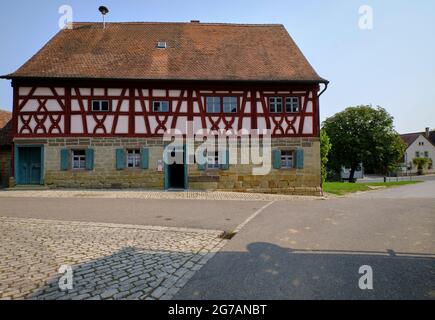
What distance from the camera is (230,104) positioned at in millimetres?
14461

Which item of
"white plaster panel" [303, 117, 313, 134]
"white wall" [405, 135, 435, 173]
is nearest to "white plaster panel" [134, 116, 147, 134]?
"white plaster panel" [303, 117, 313, 134]

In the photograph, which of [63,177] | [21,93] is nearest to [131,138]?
[63,177]

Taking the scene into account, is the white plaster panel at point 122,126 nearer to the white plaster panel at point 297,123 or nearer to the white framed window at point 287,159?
the white framed window at point 287,159

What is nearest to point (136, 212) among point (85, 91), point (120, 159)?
point (120, 159)

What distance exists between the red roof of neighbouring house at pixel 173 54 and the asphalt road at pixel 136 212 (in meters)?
7.29

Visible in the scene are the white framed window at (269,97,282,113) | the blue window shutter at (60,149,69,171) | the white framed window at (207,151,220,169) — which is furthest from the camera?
the white framed window at (269,97,282,113)

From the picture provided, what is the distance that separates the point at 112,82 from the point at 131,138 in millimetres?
3272

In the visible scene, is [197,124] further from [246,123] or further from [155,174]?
[155,174]

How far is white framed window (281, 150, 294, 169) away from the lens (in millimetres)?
14539

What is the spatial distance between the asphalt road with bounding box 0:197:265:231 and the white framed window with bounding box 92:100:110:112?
5635mm

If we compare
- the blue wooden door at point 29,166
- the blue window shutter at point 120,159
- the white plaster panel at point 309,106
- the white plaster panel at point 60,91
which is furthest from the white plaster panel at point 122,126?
the white plaster panel at point 309,106

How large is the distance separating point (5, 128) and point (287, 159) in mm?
18444

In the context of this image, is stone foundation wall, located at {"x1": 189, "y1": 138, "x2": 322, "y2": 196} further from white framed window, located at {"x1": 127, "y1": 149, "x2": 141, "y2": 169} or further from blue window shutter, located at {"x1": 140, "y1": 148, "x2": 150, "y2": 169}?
white framed window, located at {"x1": 127, "y1": 149, "x2": 141, "y2": 169}

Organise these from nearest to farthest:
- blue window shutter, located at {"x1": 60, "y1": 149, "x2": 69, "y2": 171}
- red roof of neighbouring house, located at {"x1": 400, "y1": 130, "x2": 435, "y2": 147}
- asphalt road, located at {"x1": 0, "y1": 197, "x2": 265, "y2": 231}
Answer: asphalt road, located at {"x1": 0, "y1": 197, "x2": 265, "y2": 231} → blue window shutter, located at {"x1": 60, "y1": 149, "x2": 69, "y2": 171} → red roof of neighbouring house, located at {"x1": 400, "y1": 130, "x2": 435, "y2": 147}
